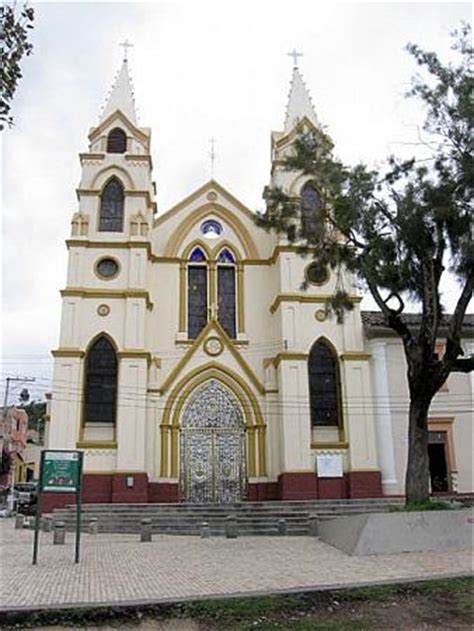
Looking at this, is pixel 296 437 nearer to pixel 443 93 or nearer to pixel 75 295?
pixel 75 295

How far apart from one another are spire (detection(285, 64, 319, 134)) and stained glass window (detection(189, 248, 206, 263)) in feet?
22.6

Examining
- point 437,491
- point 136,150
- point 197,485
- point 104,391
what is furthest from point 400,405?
point 136,150

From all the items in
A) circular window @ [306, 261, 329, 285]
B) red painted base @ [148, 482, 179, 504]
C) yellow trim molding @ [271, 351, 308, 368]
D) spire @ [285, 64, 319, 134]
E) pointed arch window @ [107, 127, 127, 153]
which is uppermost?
spire @ [285, 64, 319, 134]

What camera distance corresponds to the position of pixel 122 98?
30.6m

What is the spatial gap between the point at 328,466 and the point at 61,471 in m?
12.7

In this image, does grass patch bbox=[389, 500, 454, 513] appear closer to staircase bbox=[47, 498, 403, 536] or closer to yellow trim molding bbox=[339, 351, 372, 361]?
staircase bbox=[47, 498, 403, 536]

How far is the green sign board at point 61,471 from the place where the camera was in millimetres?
14523

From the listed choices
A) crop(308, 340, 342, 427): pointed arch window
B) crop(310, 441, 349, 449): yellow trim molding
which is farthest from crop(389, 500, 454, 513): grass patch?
crop(308, 340, 342, 427): pointed arch window

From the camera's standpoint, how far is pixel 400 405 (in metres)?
25.4

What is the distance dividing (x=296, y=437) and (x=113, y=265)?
9.85 metres

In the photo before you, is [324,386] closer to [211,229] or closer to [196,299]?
[196,299]

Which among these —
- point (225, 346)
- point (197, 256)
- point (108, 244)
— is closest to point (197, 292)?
point (197, 256)

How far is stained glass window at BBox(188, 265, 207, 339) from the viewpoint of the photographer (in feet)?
90.6

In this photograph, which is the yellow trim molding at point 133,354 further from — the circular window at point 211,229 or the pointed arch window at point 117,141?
the pointed arch window at point 117,141
